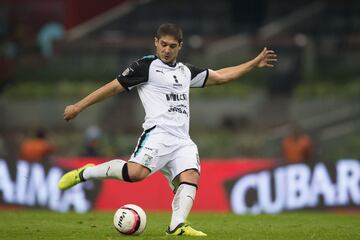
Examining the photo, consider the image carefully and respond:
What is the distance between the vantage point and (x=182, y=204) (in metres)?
10.1

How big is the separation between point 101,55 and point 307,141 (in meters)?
6.01

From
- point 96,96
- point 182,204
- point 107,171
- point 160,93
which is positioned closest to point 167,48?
point 160,93

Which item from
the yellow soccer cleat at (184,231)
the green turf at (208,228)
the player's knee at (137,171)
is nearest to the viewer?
the yellow soccer cleat at (184,231)

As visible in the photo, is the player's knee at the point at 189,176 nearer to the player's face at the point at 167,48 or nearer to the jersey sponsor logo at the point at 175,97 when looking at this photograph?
the jersey sponsor logo at the point at 175,97

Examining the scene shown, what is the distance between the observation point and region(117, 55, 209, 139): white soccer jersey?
10.3 m

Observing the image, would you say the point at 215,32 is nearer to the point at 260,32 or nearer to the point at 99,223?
the point at 260,32

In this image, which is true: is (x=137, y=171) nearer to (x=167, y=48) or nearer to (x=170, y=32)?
(x=167, y=48)

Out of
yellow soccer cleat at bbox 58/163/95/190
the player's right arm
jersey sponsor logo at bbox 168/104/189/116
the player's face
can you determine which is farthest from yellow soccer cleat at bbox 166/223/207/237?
the player's face

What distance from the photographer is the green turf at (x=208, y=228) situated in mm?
10438

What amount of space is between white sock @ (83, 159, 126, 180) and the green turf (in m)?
0.62

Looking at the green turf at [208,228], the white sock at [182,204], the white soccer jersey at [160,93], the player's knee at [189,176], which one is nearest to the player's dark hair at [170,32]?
the white soccer jersey at [160,93]

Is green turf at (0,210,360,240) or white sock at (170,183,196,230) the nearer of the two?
white sock at (170,183,196,230)

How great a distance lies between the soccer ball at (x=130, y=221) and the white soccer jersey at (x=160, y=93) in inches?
35.7

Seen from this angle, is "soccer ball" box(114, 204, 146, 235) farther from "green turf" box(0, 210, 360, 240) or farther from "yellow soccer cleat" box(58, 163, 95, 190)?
"yellow soccer cleat" box(58, 163, 95, 190)
